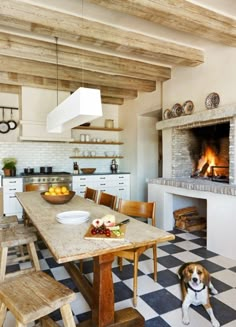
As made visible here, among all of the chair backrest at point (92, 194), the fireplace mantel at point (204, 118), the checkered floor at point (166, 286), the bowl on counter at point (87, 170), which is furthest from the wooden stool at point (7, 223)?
the bowl on counter at point (87, 170)

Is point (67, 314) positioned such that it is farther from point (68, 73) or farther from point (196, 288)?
point (68, 73)

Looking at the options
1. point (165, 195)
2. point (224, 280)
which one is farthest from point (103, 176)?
point (224, 280)

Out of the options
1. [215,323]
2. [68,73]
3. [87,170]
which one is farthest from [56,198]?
[87,170]

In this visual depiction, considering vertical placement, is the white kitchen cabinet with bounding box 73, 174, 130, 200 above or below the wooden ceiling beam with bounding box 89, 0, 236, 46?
below

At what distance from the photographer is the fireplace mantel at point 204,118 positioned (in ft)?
10.3

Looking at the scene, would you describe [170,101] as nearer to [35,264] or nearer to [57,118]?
[57,118]

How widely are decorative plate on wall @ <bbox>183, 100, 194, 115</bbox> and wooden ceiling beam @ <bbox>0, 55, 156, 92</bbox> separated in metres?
1.19

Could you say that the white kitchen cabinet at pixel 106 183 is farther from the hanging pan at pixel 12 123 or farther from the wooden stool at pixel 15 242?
the wooden stool at pixel 15 242

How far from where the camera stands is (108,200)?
2.97 meters

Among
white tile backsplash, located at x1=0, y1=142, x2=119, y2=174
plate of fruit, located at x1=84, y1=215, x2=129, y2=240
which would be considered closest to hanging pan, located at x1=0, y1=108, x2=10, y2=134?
white tile backsplash, located at x1=0, y1=142, x2=119, y2=174

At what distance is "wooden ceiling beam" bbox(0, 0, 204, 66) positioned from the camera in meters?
2.38

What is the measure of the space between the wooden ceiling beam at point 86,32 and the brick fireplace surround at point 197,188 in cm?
90

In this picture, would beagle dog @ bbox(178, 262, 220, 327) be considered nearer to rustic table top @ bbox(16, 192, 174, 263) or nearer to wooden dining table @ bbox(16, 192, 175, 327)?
wooden dining table @ bbox(16, 192, 175, 327)

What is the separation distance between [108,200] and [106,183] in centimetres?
264
